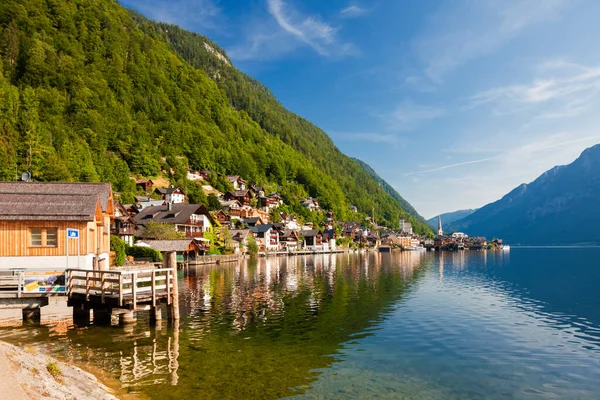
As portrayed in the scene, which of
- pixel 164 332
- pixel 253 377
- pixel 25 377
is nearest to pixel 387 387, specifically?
pixel 253 377

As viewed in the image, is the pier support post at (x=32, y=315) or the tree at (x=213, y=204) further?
the tree at (x=213, y=204)

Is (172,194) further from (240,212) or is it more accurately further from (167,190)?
(240,212)

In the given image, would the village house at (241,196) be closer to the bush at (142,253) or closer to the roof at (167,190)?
the roof at (167,190)

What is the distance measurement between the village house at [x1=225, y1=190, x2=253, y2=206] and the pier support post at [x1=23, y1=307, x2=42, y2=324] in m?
148

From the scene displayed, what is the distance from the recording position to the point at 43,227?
29266 millimetres

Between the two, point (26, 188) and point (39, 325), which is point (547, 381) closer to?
point (39, 325)

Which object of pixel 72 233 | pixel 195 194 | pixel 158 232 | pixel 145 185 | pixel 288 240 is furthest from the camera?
pixel 288 240

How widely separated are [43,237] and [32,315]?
5.82m

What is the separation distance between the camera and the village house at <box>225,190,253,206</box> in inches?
6855

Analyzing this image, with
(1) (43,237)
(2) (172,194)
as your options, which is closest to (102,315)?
(1) (43,237)

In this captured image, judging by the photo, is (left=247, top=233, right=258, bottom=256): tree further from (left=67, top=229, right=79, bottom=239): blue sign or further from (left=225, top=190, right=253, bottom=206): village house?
(left=67, top=229, right=79, bottom=239): blue sign

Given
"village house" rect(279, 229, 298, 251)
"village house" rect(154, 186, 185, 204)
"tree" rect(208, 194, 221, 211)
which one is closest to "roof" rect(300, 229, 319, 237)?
"village house" rect(279, 229, 298, 251)

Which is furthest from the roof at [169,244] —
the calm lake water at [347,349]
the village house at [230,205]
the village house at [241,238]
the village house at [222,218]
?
the village house at [230,205]

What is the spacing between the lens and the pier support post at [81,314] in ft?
89.4
